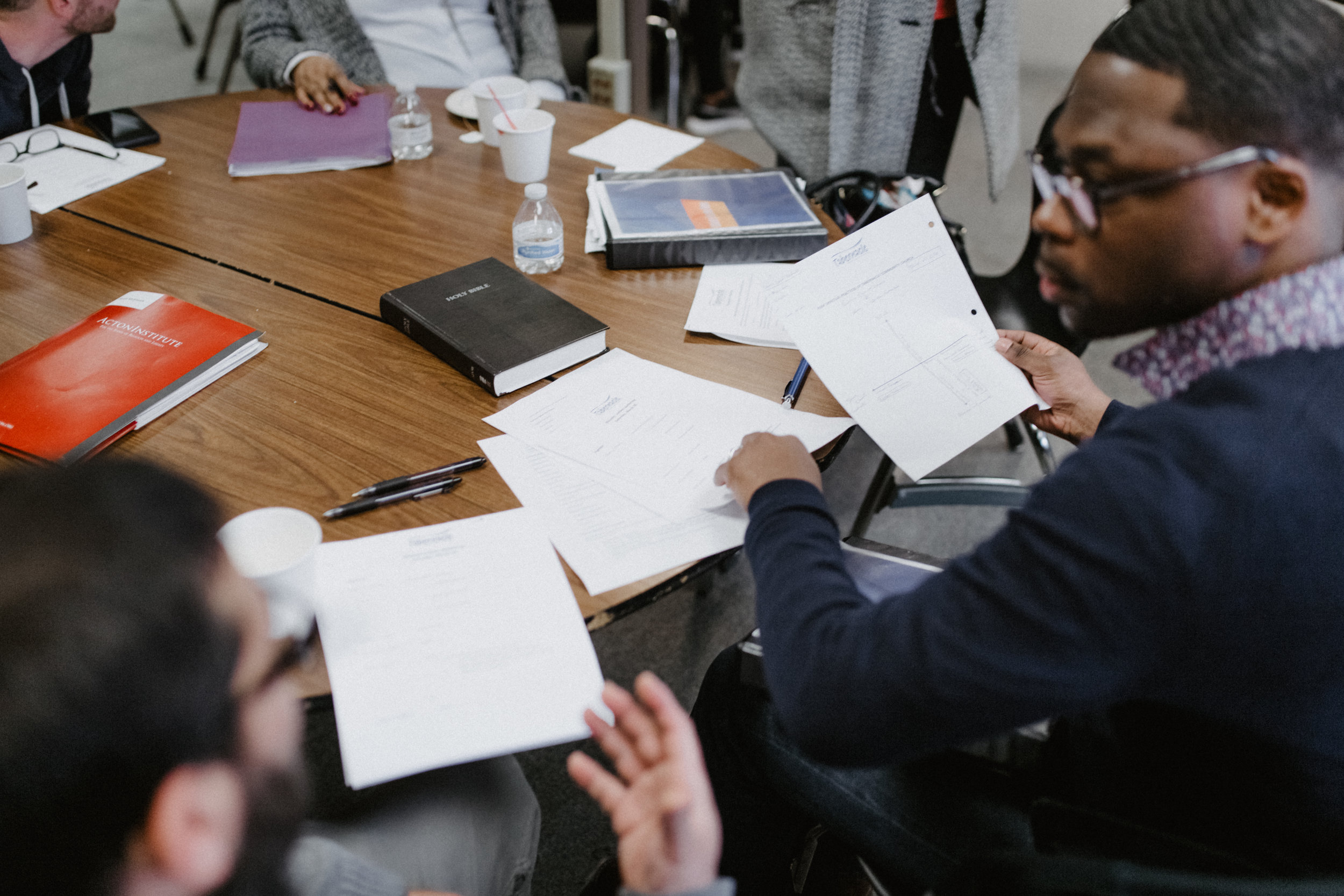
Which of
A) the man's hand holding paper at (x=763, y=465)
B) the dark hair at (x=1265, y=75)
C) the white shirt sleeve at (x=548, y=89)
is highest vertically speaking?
the dark hair at (x=1265, y=75)

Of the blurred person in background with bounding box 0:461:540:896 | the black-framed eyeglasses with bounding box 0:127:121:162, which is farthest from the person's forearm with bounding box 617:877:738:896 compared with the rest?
the black-framed eyeglasses with bounding box 0:127:121:162

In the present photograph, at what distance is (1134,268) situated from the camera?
708 mm

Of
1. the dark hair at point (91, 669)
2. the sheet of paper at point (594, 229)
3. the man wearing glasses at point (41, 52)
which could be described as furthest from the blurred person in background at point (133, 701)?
the man wearing glasses at point (41, 52)

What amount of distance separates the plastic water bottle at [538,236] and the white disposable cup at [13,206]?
0.75 m

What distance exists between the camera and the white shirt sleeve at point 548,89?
6.93 ft

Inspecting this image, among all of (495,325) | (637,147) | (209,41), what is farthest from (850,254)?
(209,41)

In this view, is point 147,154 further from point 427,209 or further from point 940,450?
point 940,450

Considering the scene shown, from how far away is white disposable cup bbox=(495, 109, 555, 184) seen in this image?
60.8 inches

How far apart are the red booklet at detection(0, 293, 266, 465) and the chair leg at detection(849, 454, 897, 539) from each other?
3.72 ft

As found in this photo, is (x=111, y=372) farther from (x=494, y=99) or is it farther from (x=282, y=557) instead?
(x=494, y=99)

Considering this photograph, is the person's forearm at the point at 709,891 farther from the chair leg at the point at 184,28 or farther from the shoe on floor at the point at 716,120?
the chair leg at the point at 184,28

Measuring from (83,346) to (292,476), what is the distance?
0.37 metres

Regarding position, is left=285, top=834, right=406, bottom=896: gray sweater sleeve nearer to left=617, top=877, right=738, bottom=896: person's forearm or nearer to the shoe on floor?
left=617, top=877, right=738, bottom=896: person's forearm

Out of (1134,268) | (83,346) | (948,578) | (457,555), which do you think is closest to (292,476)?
(457,555)
